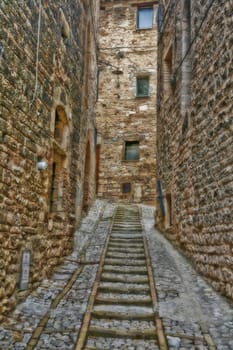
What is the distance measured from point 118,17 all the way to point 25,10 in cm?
1404

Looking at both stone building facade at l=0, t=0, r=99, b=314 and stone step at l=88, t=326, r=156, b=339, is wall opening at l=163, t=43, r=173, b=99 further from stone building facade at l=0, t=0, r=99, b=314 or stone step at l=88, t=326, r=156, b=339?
stone step at l=88, t=326, r=156, b=339

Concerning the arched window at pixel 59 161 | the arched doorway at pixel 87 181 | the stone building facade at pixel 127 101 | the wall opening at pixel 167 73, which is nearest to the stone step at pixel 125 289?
the arched window at pixel 59 161

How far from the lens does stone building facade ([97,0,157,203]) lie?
16031mm

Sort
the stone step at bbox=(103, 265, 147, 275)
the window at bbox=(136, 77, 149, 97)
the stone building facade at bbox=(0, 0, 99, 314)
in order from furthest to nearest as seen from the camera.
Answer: the window at bbox=(136, 77, 149, 97) → the stone step at bbox=(103, 265, 147, 275) → the stone building facade at bbox=(0, 0, 99, 314)

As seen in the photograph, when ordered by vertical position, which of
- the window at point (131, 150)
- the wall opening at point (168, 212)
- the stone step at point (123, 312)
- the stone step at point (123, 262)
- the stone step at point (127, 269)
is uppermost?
the window at point (131, 150)

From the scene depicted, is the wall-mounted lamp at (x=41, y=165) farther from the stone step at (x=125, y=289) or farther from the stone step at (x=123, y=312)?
the stone step at (x=123, y=312)

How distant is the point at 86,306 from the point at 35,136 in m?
2.57

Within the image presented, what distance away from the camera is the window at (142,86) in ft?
55.9

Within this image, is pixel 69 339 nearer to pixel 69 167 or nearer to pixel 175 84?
pixel 69 167

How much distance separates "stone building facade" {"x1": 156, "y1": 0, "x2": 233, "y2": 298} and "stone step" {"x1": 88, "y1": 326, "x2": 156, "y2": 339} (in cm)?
144

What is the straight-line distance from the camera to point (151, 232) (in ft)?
32.4

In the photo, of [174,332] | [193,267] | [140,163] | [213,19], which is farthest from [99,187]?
[174,332]

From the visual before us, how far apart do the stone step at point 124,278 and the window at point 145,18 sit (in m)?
14.4

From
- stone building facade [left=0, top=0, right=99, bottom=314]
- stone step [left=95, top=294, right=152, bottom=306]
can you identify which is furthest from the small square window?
stone step [left=95, top=294, right=152, bottom=306]
